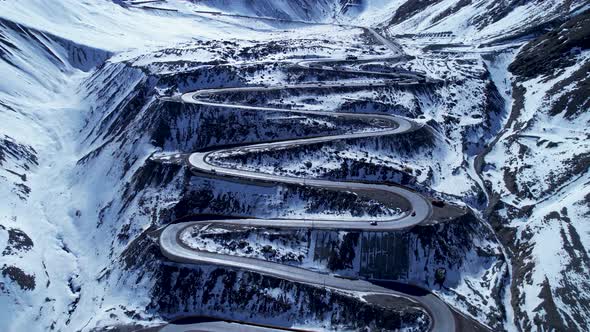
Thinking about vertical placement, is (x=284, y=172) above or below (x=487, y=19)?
below

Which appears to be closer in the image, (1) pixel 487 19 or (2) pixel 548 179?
(2) pixel 548 179

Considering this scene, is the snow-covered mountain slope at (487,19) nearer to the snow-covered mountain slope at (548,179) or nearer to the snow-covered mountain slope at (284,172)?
the snow-covered mountain slope at (284,172)

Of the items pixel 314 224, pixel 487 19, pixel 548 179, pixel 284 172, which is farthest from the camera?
pixel 487 19

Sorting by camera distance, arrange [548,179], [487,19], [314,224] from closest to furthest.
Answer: [314,224]
[548,179]
[487,19]

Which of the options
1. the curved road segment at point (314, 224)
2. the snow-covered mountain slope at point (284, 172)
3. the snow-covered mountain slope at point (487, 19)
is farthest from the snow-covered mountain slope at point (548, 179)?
the curved road segment at point (314, 224)

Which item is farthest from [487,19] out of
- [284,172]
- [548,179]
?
[284,172]

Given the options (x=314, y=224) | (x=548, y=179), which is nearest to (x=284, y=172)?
(x=314, y=224)

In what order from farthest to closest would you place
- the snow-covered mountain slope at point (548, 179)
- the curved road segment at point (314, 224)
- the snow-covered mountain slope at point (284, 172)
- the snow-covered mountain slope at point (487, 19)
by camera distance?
the snow-covered mountain slope at point (487, 19) < the snow-covered mountain slope at point (284, 172) < the curved road segment at point (314, 224) < the snow-covered mountain slope at point (548, 179)

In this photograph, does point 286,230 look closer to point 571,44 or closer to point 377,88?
point 377,88

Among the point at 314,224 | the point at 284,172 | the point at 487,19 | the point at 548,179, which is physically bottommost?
the point at 314,224

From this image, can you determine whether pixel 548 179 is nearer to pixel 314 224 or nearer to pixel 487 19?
pixel 314 224

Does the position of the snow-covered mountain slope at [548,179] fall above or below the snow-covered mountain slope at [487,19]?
below
